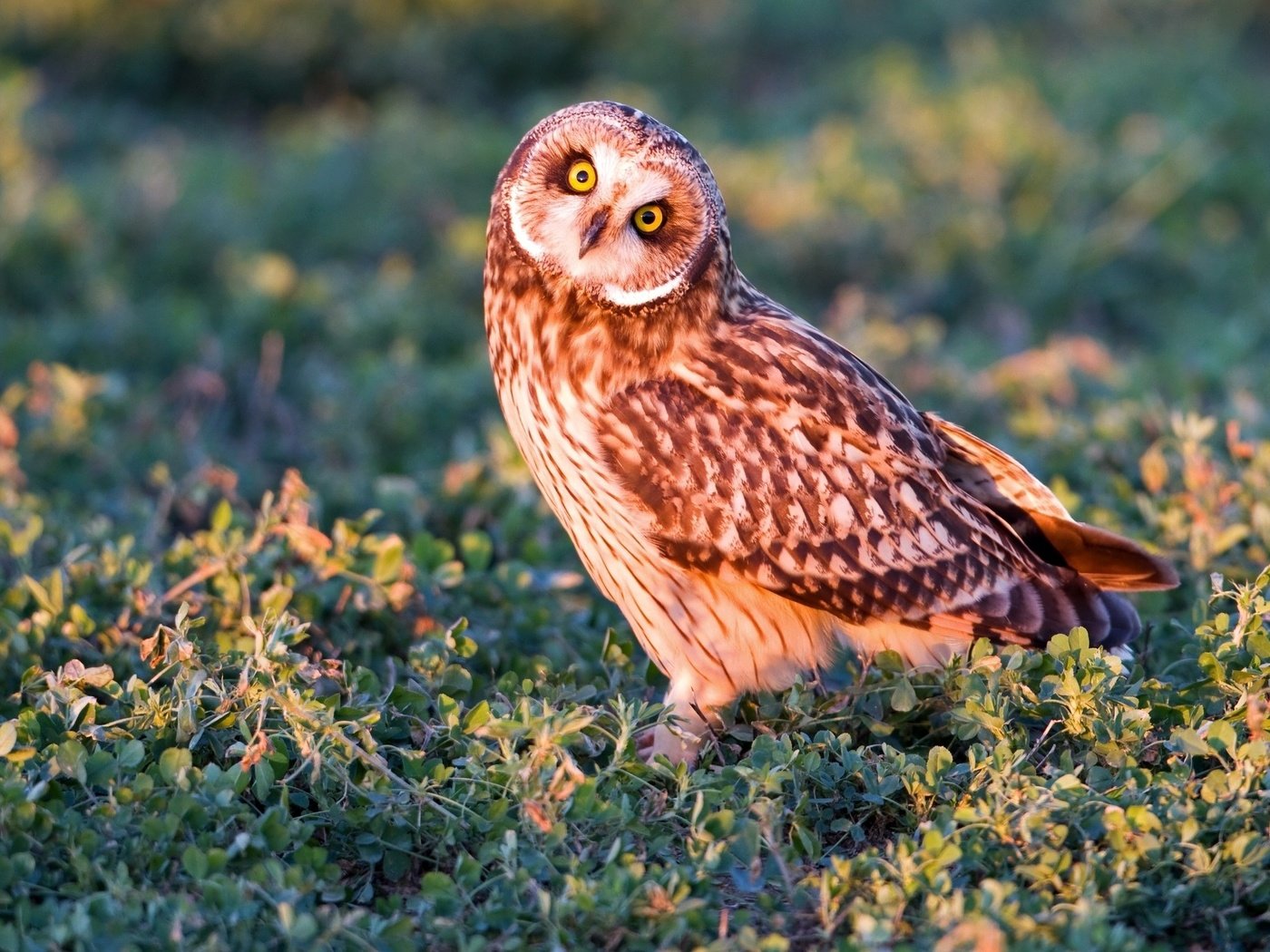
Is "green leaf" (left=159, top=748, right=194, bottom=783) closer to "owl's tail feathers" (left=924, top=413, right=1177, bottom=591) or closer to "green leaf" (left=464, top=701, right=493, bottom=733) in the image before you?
"green leaf" (left=464, top=701, right=493, bottom=733)

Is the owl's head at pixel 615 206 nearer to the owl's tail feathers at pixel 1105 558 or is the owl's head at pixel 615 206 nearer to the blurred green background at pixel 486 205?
the owl's tail feathers at pixel 1105 558

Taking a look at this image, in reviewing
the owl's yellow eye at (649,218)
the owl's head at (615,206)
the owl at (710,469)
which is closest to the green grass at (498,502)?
the owl at (710,469)

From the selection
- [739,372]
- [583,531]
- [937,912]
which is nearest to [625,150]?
[739,372]

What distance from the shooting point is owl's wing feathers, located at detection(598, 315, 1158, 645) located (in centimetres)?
366

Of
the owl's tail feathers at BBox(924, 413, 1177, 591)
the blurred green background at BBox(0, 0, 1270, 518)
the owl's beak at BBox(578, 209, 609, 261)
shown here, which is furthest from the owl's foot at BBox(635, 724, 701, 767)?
the blurred green background at BBox(0, 0, 1270, 518)

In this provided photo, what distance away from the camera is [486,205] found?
8336 millimetres

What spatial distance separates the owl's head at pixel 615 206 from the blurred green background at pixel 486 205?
1506 mm

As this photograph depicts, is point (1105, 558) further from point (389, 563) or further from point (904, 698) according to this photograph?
point (389, 563)

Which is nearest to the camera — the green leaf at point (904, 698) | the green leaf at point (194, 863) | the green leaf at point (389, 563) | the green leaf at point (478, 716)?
the green leaf at point (194, 863)

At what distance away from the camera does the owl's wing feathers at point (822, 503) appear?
12.0 feet

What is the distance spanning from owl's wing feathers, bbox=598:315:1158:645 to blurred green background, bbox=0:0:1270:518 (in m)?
1.42

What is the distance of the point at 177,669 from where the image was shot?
11.2 feet

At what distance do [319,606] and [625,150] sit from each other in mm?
1426

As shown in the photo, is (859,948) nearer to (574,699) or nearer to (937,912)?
(937,912)
